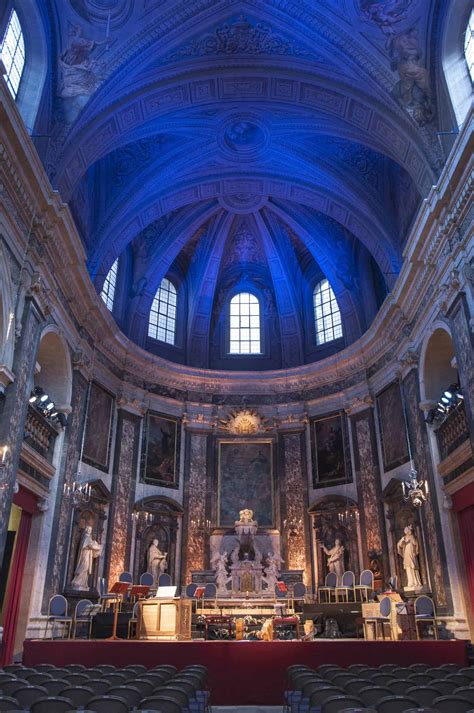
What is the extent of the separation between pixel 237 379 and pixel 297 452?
12.7ft

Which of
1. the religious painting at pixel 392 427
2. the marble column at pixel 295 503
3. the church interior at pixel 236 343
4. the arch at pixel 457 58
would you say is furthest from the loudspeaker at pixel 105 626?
the arch at pixel 457 58

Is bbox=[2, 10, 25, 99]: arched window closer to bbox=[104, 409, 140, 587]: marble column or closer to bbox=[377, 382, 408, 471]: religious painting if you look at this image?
bbox=[104, 409, 140, 587]: marble column

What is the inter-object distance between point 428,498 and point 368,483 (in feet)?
13.5

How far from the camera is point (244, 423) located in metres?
23.7

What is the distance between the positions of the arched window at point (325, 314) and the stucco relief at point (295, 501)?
444 centimetres

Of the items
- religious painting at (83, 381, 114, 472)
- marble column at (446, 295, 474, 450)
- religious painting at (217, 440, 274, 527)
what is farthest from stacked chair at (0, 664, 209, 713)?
religious painting at (217, 440, 274, 527)

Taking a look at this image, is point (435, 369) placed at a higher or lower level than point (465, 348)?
higher

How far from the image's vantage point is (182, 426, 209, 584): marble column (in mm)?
21359

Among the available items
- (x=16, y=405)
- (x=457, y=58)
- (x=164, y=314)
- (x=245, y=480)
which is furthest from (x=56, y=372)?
(x=457, y=58)

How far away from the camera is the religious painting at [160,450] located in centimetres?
2167

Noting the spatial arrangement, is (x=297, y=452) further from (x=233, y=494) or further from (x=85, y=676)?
(x=85, y=676)

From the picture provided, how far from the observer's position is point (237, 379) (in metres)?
24.3

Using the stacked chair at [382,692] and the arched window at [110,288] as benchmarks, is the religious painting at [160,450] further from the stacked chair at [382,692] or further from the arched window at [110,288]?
the stacked chair at [382,692]

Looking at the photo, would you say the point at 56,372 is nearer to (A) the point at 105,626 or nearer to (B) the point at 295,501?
(A) the point at 105,626
